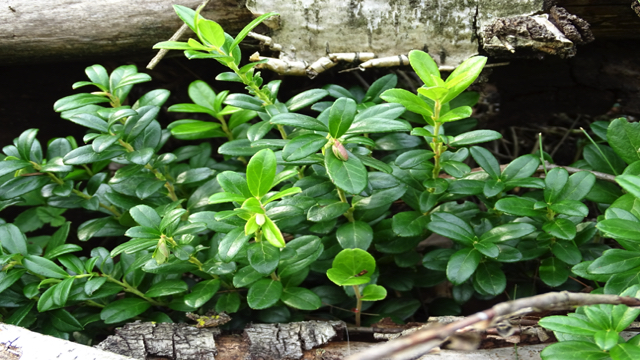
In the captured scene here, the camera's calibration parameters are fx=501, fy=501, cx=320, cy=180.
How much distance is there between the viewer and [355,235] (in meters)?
1.62

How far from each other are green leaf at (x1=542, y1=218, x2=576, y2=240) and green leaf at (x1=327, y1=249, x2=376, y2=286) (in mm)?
535

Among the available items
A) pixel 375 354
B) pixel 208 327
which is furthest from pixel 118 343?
pixel 375 354

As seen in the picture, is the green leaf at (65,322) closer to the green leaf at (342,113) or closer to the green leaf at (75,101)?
the green leaf at (75,101)

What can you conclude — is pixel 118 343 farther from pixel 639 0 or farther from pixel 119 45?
pixel 639 0

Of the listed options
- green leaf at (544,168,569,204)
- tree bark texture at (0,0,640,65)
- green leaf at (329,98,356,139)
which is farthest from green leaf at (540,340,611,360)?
tree bark texture at (0,0,640,65)

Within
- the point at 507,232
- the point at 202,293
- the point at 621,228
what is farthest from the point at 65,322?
the point at 621,228

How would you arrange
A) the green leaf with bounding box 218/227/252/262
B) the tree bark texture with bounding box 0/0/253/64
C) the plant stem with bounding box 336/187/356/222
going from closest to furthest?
the green leaf with bounding box 218/227/252/262
the plant stem with bounding box 336/187/356/222
the tree bark texture with bounding box 0/0/253/64

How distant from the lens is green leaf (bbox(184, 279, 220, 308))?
1593 millimetres

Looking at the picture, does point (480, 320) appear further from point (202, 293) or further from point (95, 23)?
point (95, 23)

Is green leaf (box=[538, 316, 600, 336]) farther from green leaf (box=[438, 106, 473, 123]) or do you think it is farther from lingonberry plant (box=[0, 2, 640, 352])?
green leaf (box=[438, 106, 473, 123])

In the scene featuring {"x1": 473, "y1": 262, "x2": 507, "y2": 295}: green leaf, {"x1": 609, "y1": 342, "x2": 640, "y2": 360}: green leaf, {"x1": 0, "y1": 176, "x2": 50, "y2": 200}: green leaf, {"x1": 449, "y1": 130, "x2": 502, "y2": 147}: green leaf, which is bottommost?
{"x1": 473, "y1": 262, "x2": 507, "y2": 295}: green leaf

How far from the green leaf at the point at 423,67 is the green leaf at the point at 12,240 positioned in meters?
1.38

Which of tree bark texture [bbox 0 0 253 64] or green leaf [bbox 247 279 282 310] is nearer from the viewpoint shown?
green leaf [bbox 247 279 282 310]

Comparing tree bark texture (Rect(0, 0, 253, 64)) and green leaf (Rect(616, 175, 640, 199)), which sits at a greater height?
tree bark texture (Rect(0, 0, 253, 64))
